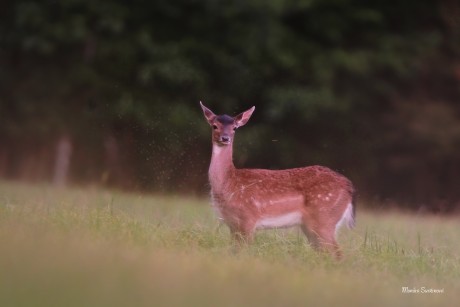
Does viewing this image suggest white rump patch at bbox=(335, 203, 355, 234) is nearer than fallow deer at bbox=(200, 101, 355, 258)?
No

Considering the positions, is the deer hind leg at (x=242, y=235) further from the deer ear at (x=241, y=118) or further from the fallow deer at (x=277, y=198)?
the deer ear at (x=241, y=118)

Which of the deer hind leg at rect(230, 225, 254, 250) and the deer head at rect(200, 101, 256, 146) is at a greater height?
the deer head at rect(200, 101, 256, 146)

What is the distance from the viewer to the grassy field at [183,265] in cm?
559

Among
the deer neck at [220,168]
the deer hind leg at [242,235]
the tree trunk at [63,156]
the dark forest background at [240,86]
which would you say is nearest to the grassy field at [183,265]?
the deer hind leg at [242,235]

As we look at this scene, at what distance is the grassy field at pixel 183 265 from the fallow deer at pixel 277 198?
167mm

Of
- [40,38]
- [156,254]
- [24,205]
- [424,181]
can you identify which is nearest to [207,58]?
[40,38]

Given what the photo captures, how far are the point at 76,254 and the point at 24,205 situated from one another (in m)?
3.22

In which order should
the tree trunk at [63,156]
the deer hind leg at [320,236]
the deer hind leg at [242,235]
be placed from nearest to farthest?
the deer hind leg at [242,235] → the deer hind leg at [320,236] → the tree trunk at [63,156]

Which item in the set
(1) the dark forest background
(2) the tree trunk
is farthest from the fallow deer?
(2) the tree trunk

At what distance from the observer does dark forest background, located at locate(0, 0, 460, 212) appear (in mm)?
21391

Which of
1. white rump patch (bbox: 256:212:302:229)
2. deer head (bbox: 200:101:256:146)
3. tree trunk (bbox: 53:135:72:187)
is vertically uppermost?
deer head (bbox: 200:101:256:146)

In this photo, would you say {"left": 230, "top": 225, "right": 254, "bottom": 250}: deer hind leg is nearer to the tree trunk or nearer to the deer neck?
the deer neck

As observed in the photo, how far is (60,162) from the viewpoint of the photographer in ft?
70.7

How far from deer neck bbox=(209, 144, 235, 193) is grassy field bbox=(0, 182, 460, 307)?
429 mm
